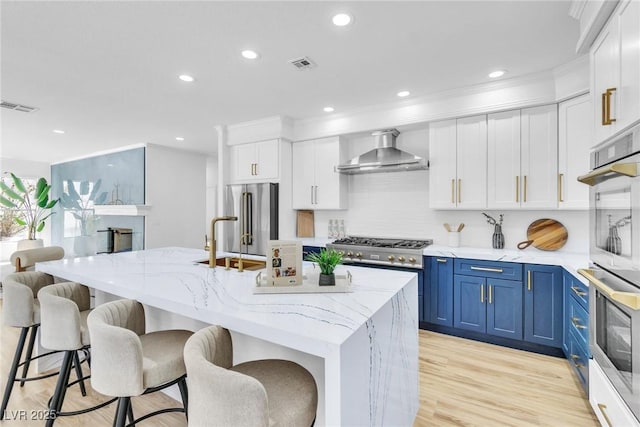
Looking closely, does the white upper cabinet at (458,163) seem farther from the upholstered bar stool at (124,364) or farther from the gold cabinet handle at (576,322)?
the upholstered bar stool at (124,364)

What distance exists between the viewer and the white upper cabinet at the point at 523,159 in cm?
290

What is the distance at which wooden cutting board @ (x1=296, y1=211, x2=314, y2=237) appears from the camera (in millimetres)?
4512

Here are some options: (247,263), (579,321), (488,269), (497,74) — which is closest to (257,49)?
(247,263)

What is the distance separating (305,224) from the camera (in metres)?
4.54

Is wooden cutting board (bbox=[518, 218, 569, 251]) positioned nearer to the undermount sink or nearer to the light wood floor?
the light wood floor

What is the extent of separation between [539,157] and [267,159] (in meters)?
3.19

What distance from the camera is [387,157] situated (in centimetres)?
365

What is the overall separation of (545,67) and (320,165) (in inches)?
102

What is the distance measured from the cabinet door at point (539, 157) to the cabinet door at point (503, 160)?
0.06 m

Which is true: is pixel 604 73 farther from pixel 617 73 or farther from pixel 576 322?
pixel 576 322

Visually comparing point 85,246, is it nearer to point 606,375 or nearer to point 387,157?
point 387,157

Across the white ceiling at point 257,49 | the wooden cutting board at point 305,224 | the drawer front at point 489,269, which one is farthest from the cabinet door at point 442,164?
the wooden cutting board at point 305,224

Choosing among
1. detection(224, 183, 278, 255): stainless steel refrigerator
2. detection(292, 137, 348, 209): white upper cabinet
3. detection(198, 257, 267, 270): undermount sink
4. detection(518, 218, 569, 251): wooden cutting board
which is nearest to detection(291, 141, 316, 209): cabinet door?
detection(292, 137, 348, 209): white upper cabinet

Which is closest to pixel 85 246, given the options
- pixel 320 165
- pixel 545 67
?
pixel 320 165
